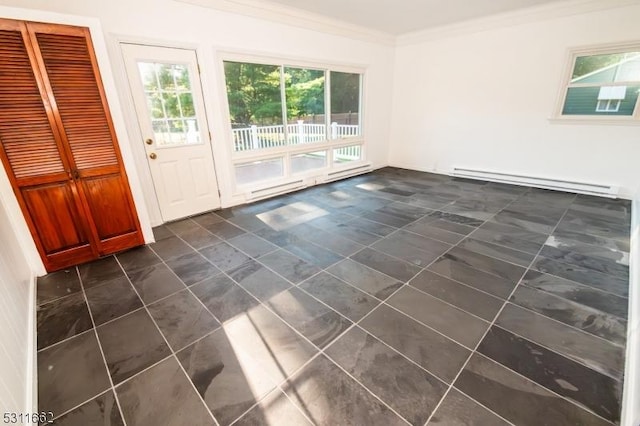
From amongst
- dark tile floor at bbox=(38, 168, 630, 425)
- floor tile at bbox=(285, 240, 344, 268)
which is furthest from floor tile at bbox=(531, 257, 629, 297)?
floor tile at bbox=(285, 240, 344, 268)

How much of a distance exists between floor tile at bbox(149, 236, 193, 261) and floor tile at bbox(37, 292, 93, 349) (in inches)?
28.6

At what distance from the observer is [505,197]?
4363 millimetres

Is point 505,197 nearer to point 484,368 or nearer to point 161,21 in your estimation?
point 484,368

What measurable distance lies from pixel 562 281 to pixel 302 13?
4.57 metres

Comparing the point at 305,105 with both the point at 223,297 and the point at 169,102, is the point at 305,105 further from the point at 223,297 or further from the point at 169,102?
the point at 223,297

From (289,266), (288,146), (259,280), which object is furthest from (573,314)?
(288,146)

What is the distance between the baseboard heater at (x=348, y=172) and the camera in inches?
213

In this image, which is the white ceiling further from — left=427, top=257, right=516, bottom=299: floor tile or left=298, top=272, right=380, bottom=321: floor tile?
left=298, top=272, right=380, bottom=321: floor tile

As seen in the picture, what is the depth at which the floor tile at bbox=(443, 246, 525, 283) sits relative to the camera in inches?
95.3

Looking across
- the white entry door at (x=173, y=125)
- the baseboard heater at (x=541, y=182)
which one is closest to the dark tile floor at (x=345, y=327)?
the white entry door at (x=173, y=125)

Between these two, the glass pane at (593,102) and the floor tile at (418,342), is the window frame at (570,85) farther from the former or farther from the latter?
the floor tile at (418,342)

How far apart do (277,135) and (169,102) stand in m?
1.69

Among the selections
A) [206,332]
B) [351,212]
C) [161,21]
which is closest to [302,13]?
[161,21]

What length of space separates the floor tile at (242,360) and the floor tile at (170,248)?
1.29 meters
